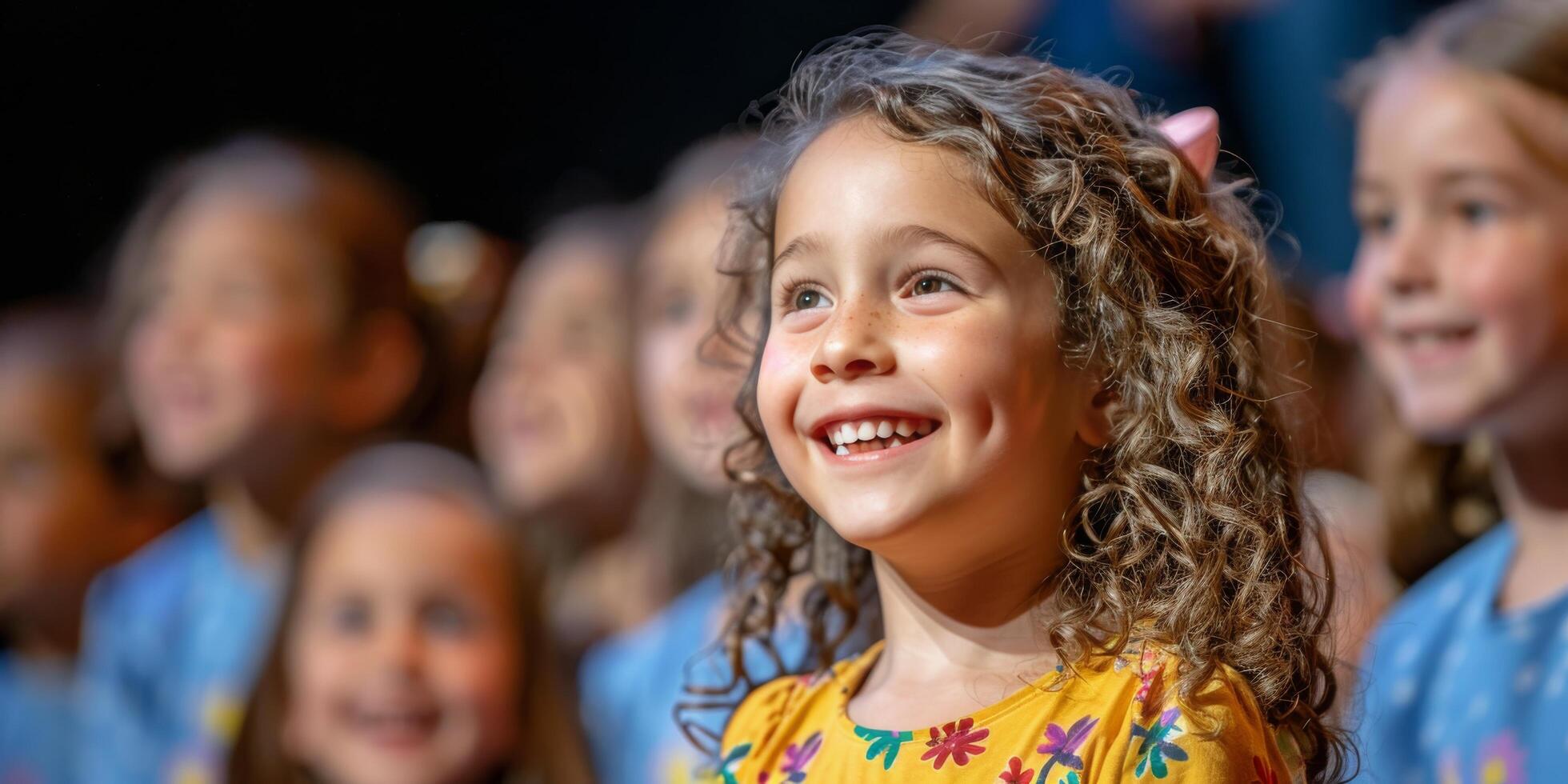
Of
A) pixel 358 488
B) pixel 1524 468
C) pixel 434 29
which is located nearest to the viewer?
pixel 1524 468

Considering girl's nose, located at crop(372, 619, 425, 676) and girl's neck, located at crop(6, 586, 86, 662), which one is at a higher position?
girl's nose, located at crop(372, 619, 425, 676)

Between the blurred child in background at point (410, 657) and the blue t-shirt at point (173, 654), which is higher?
the blurred child in background at point (410, 657)

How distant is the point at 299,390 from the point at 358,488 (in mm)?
438

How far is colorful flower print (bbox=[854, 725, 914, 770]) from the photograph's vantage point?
100 cm

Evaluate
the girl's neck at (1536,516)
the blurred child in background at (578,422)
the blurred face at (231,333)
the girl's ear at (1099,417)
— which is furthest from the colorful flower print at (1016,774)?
the blurred face at (231,333)

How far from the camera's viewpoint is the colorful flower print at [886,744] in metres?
1.00

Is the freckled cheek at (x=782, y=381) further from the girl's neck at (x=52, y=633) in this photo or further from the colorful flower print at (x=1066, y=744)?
the girl's neck at (x=52, y=633)

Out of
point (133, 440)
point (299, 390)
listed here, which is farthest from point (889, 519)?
point (133, 440)

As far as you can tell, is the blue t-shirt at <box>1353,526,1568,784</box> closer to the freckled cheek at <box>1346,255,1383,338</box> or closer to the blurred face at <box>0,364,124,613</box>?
the freckled cheek at <box>1346,255,1383,338</box>

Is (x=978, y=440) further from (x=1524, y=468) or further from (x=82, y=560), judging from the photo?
(x=82, y=560)

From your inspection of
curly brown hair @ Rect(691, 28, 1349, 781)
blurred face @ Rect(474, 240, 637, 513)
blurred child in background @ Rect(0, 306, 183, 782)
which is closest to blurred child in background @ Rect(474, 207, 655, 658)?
blurred face @ Rect(474, 240, 637, 513)

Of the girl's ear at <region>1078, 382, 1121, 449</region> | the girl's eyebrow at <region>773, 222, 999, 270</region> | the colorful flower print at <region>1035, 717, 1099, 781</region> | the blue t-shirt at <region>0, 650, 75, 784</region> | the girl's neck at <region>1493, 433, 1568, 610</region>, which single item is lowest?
the blue t-shirt at <region>0, 650, 75, 784</region>

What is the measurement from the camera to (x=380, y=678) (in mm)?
1904

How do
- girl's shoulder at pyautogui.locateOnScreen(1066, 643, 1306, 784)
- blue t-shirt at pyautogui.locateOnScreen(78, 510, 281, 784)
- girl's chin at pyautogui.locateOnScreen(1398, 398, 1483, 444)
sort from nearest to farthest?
girl's shoulder at pyautogui.locateOnScreen(1066, 643, 1306, 784) < girl's chin at pyautogui.locateOnScreen(1398, 398, 1483, 444) < blue t-shirt at pyautogui.locateOnScreen(78, 510, 281, 784)
